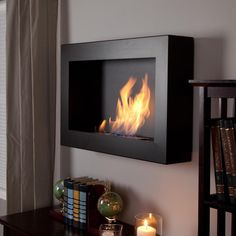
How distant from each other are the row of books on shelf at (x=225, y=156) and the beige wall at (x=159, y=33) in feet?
1.20

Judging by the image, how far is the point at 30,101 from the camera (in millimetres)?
3143

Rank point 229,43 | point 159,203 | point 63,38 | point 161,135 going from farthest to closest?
point 63,38 < point 159,203 < point 161,135 < point 229,43

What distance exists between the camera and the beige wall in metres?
2.20

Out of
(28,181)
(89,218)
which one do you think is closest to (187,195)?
(89,218)

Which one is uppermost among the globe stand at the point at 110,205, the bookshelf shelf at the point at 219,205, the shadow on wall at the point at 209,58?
the shadow on wall at the point at 209,58

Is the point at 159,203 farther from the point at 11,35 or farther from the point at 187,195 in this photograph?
the point at 11,35

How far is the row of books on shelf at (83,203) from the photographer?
2697 mm

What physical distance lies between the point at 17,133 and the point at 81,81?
1.95 feet

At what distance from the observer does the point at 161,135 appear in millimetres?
2307

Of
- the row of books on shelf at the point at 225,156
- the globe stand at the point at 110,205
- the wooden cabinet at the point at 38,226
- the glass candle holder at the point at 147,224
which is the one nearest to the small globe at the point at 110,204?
the globe stand at the point at 110,205

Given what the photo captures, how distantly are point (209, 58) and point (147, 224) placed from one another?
2.73 ft

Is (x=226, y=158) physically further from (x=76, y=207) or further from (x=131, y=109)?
(x=76, y=207)

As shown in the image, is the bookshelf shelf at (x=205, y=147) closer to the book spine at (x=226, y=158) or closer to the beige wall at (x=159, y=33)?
the book spine at (x=226, y=158)

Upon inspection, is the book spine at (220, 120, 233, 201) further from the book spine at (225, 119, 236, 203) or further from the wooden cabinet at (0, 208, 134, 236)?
the wooden cabinet at (0, 208, 134, 236)
